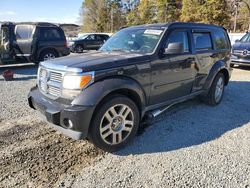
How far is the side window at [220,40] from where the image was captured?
567 centimetres

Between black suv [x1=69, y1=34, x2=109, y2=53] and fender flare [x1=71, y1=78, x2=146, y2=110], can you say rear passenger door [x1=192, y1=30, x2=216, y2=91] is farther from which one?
black suv [x1=69, y1=34, x2=109, y2=53]

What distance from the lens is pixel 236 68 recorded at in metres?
11.6

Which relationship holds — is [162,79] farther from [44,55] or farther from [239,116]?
[44,55]

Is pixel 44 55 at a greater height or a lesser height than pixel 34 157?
greater

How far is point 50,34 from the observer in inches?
449

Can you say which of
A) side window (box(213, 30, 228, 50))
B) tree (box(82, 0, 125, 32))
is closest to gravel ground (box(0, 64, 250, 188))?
side window (box(213, 30, 228, 50))

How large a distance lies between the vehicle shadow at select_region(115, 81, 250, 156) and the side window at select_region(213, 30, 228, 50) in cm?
132

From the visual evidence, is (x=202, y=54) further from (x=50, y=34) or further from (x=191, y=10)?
(x=191, y=10)

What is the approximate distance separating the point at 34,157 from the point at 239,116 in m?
3.97

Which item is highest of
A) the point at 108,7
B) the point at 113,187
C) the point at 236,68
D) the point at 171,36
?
the point at 108,7

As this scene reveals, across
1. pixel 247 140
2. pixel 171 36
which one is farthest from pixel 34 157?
pixel 247 140

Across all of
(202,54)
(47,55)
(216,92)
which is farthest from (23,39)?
(216,92)

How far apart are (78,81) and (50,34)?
8.89m

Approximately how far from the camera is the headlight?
3.34 m
